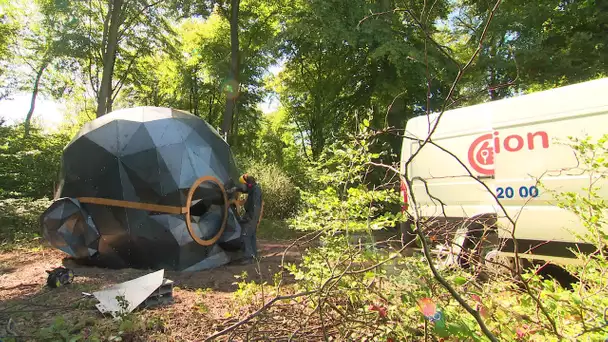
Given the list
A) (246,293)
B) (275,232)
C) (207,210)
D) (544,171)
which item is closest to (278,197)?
(275,232)

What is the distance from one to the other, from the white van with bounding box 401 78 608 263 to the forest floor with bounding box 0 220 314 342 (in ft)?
7.89

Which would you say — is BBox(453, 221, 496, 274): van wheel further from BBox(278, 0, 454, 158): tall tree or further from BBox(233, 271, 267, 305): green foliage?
BBox(278, 0, 454, 158): tall tree

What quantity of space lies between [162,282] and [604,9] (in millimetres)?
12504

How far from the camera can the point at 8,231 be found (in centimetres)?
937

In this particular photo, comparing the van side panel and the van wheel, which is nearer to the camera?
the van wheel

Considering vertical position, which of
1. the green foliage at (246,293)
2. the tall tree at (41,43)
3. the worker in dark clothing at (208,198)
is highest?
the tall tree at (41,43)

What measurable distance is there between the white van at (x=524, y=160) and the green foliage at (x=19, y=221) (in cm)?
874

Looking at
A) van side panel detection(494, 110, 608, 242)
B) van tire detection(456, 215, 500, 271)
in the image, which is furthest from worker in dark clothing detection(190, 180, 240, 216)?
van side panel detection(494, 110, 608, 242)

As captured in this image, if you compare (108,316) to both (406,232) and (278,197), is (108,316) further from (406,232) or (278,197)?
(278,197)

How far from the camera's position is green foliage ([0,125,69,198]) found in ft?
39.8

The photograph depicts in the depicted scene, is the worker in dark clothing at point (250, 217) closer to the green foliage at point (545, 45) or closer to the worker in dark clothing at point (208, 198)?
the worker in dark clothing at point (208, 198)

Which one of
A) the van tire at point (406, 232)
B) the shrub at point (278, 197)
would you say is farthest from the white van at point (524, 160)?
the shrub at point (278, 197)

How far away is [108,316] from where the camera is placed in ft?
13.3

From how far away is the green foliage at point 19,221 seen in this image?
912 cm
